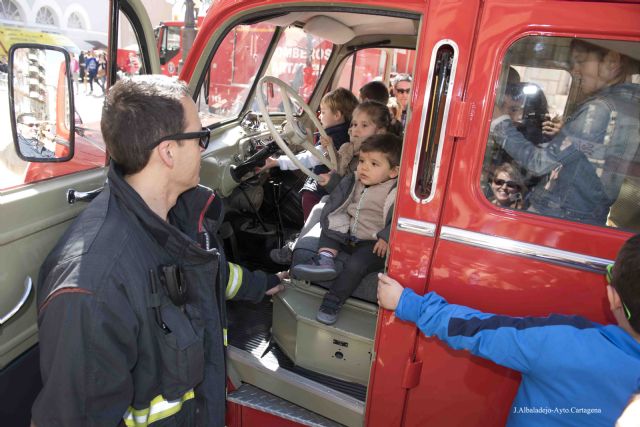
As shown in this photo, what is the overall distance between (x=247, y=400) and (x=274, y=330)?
41 cm

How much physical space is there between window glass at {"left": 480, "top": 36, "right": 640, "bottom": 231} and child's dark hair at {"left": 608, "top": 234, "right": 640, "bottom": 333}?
0.88 feet

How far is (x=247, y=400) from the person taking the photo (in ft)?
6.98

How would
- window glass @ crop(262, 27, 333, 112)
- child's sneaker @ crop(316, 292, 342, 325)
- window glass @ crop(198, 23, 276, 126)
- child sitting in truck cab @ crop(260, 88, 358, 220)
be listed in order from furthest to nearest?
window glass @ crop(262, 27, 333, 112) < child sitting in truck cab @ crop(260, 88, 358, 220) < window glass @ crop(198, 23, 276, 126) < child's sneaker @ crop(316, 292, 342, 325)

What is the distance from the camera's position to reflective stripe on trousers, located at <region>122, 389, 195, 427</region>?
1.40 m

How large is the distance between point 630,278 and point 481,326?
16.6 inches

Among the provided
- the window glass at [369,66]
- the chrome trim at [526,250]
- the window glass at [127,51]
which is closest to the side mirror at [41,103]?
the window glass at [127,51]

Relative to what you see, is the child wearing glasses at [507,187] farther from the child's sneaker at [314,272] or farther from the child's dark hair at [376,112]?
the child's dark hair at [376,112]

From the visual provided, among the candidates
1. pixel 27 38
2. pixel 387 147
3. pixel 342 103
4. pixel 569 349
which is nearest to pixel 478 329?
pixel 569 349

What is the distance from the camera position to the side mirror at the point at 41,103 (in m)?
1.54

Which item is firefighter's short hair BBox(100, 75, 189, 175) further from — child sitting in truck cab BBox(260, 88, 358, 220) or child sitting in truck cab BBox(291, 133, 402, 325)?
child sitting in truck cab BBox(260, 88, 358, 220)

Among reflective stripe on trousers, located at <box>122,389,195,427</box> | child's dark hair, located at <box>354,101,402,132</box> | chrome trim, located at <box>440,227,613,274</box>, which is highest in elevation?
child's dark hair, located at <box>354,101,402,132</box>

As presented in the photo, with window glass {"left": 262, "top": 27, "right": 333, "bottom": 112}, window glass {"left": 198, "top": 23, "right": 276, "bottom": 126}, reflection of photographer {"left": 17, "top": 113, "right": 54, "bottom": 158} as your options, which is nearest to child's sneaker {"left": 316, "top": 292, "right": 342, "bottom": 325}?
reflection of photographer {"left": 17, "top": 113, "right": 54, "bottom": 158}

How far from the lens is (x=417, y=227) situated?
158cm

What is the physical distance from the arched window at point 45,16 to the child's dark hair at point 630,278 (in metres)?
1.96
